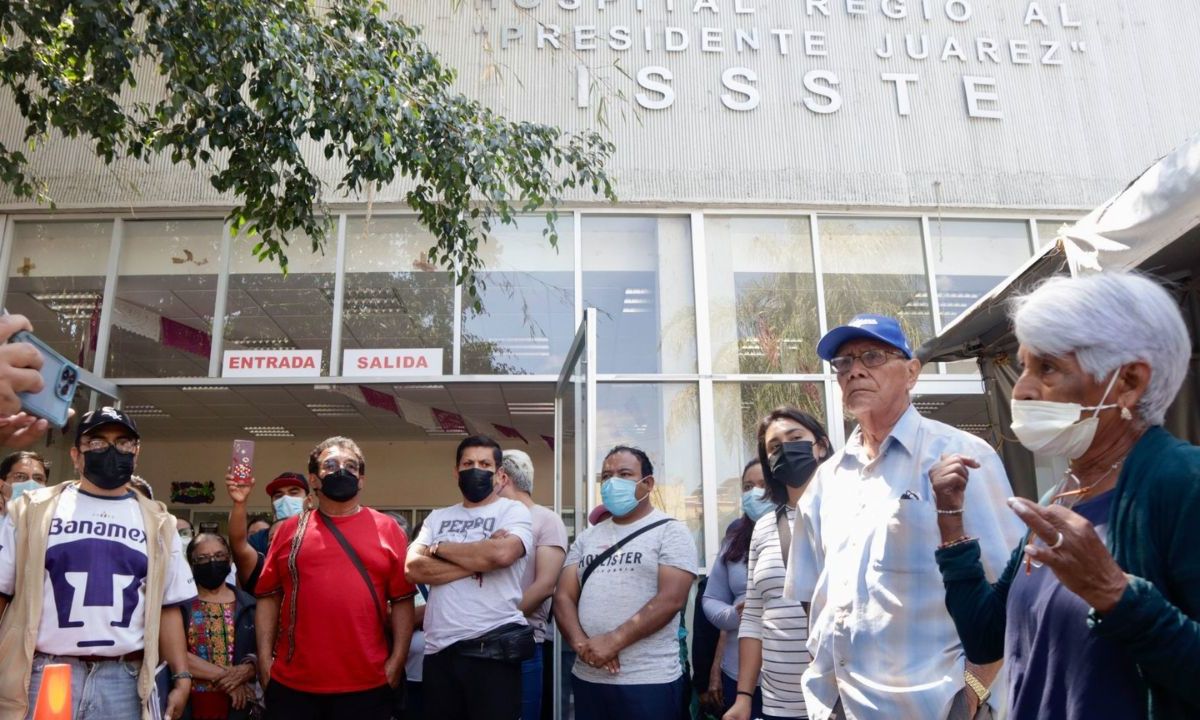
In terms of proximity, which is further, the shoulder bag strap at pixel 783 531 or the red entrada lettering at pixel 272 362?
the red entrada lettering at pixel 272 362

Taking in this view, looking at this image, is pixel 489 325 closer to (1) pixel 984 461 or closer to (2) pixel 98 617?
(2) pixel 98 617

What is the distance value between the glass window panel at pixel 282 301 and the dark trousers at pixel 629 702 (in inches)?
213

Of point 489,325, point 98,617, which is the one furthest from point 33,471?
point 489,325

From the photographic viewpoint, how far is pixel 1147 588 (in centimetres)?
128

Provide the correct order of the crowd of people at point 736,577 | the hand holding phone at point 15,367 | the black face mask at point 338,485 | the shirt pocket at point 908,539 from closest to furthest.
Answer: the crowd of people at point 736,577, the hand holding phone at point 15,367, the shirt pocket at point 908,539, the black face mask at point 338,485

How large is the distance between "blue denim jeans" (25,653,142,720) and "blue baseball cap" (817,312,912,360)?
3185 mm

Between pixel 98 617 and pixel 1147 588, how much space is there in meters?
3.82

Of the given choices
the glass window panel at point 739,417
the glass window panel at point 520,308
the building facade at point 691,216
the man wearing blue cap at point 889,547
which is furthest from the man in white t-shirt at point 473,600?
the glass window panel at point 520,308

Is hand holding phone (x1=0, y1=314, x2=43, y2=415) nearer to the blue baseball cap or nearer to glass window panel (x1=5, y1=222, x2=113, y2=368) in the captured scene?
the blue baseball cap

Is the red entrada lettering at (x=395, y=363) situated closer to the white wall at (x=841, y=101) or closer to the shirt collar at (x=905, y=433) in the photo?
the white wall at (x=841, y=101)

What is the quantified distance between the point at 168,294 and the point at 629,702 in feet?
22.8

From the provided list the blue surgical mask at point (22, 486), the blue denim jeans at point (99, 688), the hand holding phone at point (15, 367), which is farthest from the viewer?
the blue surgical mask at point (22, 486)

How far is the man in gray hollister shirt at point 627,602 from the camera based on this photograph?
152 inches

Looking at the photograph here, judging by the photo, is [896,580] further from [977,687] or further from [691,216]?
[691,216]
